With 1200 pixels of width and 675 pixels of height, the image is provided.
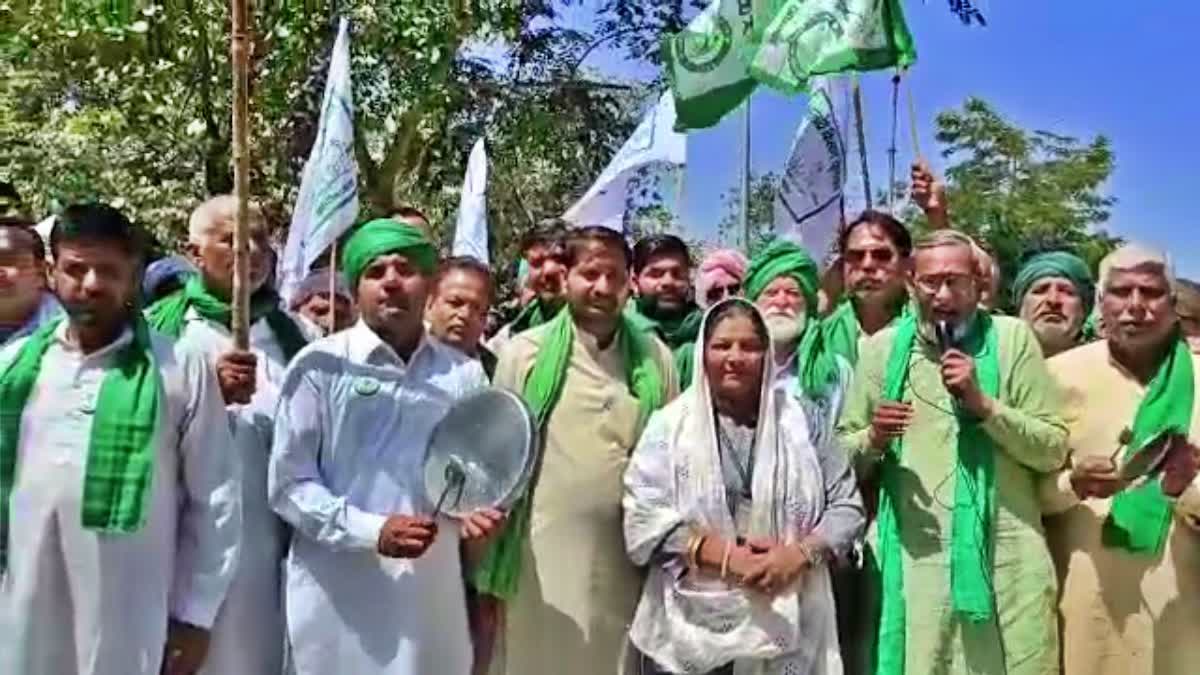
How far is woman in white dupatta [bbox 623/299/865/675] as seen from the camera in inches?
179

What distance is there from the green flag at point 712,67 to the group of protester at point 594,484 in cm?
208

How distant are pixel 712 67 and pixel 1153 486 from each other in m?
3.03

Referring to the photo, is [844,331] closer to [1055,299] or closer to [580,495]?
[1055,299]

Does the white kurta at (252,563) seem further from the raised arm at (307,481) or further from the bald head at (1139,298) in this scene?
the bald head at (1139,298)

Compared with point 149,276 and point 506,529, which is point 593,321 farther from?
point 149,276

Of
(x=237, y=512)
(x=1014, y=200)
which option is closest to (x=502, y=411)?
(x=237, y=512)

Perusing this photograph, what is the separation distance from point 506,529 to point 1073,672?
1.66 m

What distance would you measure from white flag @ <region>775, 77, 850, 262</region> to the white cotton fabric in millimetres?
2351

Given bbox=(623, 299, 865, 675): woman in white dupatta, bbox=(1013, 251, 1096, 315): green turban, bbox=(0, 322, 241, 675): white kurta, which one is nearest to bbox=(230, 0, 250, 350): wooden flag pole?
bbox=(0, 322, 241, 675): white kurta

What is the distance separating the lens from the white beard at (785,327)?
5277 mm

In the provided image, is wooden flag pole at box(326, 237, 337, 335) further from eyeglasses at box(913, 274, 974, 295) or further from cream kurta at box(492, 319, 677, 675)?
eyeglasses at box(913, 274, 974, 295)

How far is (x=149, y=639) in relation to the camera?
4.02 m

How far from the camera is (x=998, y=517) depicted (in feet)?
15.7

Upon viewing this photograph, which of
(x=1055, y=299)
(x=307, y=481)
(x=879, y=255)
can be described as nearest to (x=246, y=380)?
(x=307, y=481)
